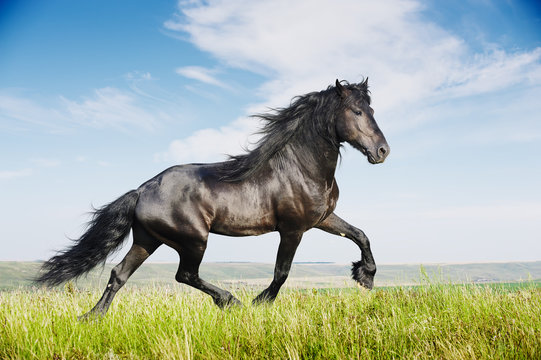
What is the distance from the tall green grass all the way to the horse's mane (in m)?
1.63

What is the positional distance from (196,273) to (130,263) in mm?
778

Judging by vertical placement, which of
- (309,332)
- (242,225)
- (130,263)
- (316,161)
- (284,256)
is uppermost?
(316,161)

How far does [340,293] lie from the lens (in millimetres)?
6133

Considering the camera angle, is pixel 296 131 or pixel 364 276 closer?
pixel 296 131

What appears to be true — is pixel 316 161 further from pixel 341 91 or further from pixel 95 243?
pixel 95 243

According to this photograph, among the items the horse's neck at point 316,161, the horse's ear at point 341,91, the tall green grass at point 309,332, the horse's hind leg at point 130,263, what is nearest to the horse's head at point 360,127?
the horse's ear at point 341,91

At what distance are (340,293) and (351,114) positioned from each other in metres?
2.34

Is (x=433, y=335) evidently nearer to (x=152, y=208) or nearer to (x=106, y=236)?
(x=152, y=208)

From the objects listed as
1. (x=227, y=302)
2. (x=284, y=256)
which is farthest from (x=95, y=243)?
(x=284, y=256)

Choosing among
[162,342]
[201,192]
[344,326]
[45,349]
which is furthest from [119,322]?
[344,326]

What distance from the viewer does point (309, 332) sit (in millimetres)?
3875

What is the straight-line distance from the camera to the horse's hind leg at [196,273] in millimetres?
5406

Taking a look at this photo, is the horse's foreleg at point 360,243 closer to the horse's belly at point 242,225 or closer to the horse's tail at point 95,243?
the horse's belly at point 242,225

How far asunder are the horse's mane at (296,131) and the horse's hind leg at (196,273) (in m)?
0.85
